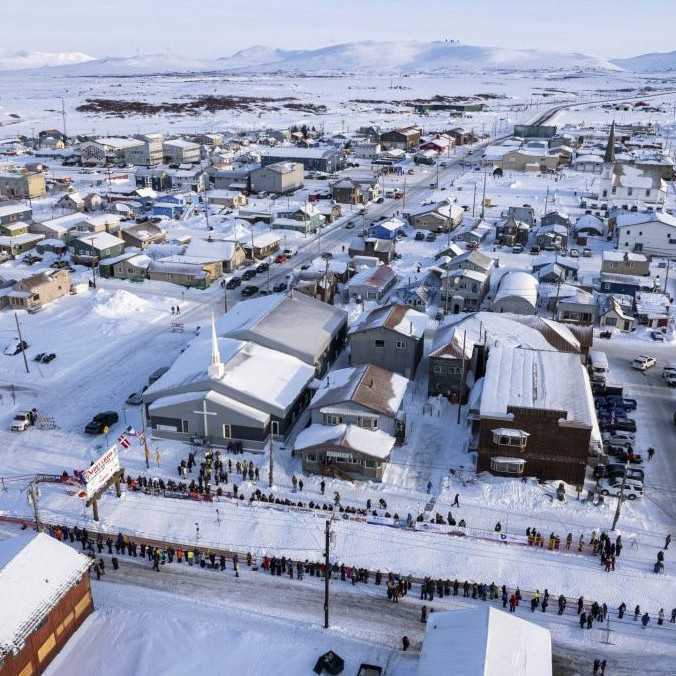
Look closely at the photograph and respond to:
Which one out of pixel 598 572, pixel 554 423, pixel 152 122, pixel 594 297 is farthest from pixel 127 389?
pixel 152 122

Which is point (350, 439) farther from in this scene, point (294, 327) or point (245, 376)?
point (294, 327)

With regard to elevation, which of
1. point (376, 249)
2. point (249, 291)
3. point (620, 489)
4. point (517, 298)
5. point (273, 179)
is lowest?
point (249, 291)

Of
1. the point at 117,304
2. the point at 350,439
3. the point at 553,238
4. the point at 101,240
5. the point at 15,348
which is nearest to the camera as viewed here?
the point at 350,439

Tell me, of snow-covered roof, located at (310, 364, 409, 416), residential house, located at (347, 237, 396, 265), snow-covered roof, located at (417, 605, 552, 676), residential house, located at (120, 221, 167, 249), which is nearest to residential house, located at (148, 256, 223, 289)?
residential house, located at (120, 221, 167, 249)

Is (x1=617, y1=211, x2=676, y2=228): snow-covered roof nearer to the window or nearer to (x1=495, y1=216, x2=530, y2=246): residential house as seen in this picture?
(x1=495, y1=216, x2=530, y2=246): residential house

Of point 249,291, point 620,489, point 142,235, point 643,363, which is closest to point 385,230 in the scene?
point 249,291

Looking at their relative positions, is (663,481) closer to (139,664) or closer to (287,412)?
(287,412)

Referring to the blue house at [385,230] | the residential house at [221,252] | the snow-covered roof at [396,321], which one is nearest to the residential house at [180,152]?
Answer: the blue house at [385,230]

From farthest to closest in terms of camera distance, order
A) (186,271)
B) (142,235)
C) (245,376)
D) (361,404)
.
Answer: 1. (142,235)
2. (186,271)
3. (245,376)
4. (361,404)

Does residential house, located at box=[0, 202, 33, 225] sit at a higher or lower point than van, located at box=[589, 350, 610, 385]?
higher
